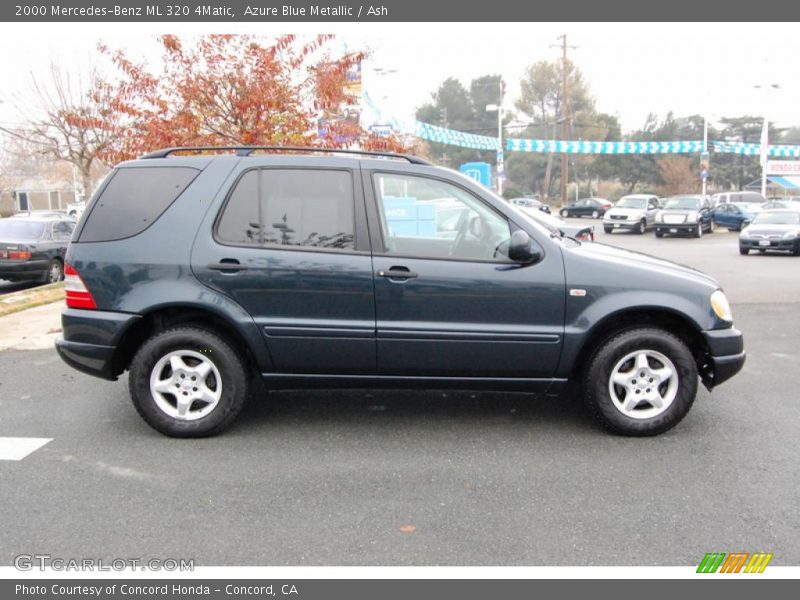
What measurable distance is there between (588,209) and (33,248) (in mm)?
37404

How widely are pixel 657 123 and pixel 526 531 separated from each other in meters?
71.4

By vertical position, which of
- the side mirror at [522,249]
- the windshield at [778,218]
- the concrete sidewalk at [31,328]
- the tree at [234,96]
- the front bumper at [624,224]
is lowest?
the concrete sidewalk at [31,328]

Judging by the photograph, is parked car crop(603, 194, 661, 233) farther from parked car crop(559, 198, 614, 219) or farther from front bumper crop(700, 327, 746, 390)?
front bumper crop(700, 327, 746, 390)

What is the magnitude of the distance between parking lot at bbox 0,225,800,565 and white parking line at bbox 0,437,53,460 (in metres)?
0.11

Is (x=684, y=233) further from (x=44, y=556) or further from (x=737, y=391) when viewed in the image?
(x=44, y=556)

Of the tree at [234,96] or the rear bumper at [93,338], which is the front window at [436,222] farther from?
the tree at [234,96]

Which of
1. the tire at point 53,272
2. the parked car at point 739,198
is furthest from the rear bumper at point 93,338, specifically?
A: the parked car at point 739,198

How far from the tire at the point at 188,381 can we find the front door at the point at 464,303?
1.02 meters

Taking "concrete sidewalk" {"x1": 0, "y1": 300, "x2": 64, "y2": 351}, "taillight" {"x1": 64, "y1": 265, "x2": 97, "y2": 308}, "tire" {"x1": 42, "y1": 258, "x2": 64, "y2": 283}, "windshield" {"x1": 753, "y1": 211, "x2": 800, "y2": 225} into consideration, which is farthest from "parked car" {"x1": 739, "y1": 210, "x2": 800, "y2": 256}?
"taillight" {"x1": 64, "y1": 265, "x2": 97, "y2": 308}

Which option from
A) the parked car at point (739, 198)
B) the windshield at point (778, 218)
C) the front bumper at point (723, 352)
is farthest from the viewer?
the parked car at point (739, 198)

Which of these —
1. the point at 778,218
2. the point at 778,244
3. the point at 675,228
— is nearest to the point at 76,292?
the point at 778,244

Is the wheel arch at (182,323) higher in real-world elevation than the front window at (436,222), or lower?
lower

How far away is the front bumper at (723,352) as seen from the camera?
14.8ft

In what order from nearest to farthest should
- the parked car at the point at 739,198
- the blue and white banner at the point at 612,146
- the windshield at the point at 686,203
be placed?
1. the windshield at the point at 686,203
2. the parked car at the point at 739,198
3. the blue and white banner at the point at 612,146
